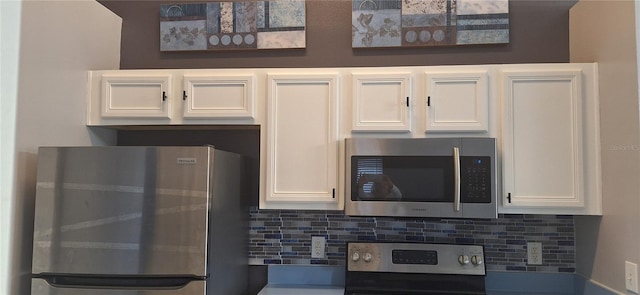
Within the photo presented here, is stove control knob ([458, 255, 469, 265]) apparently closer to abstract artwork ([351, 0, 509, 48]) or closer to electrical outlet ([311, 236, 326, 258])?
electrical outlet ([311, 236, 326, 258])

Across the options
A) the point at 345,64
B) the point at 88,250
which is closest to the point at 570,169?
the point at 345,64

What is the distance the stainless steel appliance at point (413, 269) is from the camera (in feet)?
7.34

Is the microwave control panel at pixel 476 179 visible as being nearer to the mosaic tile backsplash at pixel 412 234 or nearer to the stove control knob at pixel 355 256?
the mosaic tile backsplash at pixel 412 234

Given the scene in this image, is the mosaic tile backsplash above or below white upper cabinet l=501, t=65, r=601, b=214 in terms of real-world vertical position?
below

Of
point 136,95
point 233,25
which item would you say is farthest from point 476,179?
point 136,95

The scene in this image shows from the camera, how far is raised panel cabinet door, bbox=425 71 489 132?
2.11 meters

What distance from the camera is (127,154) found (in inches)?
71.9

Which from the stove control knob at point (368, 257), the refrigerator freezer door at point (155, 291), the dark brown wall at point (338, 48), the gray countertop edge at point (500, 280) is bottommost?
the gray countertop edge at point (500, 280)

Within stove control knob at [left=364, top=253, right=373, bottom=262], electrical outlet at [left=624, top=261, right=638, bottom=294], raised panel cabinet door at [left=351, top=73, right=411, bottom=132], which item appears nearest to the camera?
electrical outlet at [left=624, top=261, right=638, bottom=294]

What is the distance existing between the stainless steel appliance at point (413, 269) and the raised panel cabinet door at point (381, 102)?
59 cm

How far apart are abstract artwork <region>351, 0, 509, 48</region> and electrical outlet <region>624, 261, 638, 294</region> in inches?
46.5

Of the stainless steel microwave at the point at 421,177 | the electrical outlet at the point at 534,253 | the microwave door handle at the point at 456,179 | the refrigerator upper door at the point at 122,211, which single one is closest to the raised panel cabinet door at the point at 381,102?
the stainless steel microwave at the point at 421,177

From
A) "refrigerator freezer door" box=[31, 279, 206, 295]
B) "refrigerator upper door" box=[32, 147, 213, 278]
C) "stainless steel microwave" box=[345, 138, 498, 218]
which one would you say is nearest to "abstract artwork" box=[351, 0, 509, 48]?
"stainless steel microwave" box=[345, 138, 498, 218]

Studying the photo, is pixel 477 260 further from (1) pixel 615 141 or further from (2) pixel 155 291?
(2) pixel 155 291
